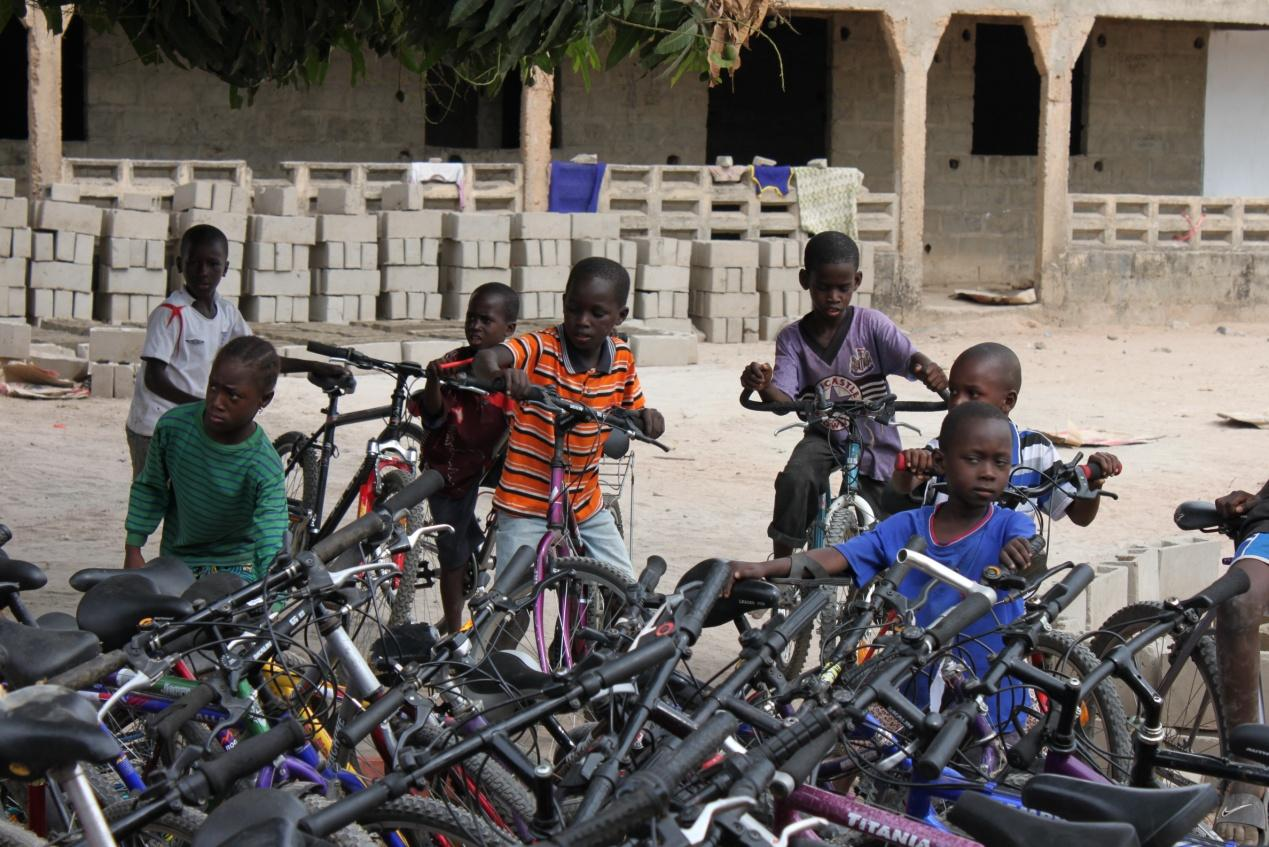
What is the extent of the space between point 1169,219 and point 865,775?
19042mm

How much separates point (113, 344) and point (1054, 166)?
1173cm

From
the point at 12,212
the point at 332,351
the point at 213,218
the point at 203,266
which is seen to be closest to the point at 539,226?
the point at 213,218

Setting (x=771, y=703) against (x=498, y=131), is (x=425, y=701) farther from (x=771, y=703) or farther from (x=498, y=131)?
(x=498, y=131)

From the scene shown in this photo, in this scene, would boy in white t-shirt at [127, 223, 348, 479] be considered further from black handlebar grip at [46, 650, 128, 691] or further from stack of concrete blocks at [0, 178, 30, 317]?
stack of concrete blocks at [0, 178, 30, 317]

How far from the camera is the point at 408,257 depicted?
54.2 ft

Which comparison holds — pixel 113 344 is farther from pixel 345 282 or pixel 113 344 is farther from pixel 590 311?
pixel 590 311

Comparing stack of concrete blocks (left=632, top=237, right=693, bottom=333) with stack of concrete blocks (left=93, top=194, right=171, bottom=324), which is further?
stack of concrete blocks (left=632, top=237, right=693, bottom=333)

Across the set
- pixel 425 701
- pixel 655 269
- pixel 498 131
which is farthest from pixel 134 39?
pixel 498 131

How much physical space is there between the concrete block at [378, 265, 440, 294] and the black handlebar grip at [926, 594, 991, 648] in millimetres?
14046

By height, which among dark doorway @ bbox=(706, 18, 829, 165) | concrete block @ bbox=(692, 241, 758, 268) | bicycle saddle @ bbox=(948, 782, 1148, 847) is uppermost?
dark doorway @ bbox=(706, 18, 829, 165)

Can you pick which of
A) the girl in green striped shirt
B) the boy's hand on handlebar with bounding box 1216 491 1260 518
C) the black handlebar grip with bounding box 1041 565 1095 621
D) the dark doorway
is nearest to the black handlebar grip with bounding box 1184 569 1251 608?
the black handlebar grip with bounding box 1041 565 1095 621

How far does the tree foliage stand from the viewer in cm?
484

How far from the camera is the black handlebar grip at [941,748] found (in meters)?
2.53

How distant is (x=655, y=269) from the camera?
17.3 m
